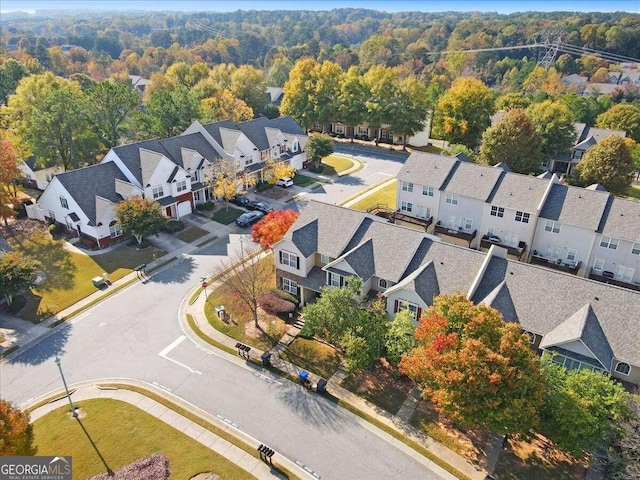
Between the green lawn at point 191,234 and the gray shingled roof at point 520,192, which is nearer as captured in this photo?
the gray shingled roof at point 520,192

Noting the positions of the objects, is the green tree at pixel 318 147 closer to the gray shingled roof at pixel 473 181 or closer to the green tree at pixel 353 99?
the green tree at pixel 353 99

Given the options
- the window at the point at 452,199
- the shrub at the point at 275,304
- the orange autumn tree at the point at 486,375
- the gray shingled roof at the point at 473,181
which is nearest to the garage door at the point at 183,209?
the shrub at the point at 275,304

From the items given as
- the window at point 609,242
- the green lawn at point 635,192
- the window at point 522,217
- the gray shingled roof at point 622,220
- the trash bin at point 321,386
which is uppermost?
the gray shingled roof at point 622,220

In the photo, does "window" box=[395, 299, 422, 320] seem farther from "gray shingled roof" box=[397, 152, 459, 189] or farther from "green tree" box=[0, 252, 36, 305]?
"green tree" box=[0, 252, 36, 305]

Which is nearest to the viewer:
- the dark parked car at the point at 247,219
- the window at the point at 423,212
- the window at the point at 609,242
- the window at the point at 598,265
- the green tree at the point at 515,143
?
the window at the point at 609,242

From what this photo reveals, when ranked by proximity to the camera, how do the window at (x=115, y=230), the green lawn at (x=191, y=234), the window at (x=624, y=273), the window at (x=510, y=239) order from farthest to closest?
the green lawn at (x=191, y=234)
the window at (x=115, y=230)
the window at (x=510, y=239)
the window at (x=624, y=273)

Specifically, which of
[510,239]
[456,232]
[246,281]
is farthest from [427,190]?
[246,281]

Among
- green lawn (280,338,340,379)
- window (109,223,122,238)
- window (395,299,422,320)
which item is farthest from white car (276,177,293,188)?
window (395,299,422,320)
